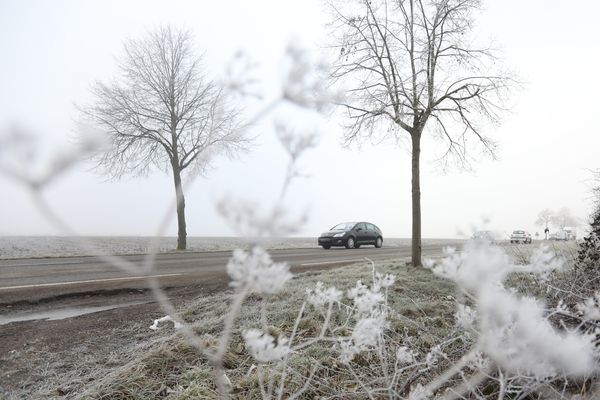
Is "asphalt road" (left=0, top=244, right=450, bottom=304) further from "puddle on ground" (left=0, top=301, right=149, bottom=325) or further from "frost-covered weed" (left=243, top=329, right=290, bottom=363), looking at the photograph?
"frost-covered weed" (left=243, top=329, right=290, bottom=363)

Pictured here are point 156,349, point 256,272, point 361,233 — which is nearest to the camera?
point 256,272

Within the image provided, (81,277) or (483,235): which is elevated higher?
(483,235)

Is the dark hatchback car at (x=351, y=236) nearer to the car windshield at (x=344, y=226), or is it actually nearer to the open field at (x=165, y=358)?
the car windshield at (x=344, y=226)

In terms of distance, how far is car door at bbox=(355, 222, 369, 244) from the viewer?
24.2m

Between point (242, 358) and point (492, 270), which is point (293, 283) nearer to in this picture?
point (242, 358)

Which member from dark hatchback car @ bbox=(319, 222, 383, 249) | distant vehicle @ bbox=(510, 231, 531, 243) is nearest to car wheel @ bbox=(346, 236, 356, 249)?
dark hatchback car @ bbox=(319, 222, 383, 249)

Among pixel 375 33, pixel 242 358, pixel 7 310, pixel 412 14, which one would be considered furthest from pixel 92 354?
pixel 412 14

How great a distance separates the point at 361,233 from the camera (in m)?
24.5

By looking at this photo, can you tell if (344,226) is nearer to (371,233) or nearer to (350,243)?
(350,243)

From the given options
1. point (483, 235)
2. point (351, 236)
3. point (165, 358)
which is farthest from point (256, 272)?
point (351, 236)

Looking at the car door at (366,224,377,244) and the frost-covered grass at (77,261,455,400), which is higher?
the car door at (366,224,377,244)

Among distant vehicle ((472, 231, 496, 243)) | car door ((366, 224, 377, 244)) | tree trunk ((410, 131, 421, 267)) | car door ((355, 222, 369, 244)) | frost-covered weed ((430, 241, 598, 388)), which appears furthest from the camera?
car door ((366, 224, 377, 244))

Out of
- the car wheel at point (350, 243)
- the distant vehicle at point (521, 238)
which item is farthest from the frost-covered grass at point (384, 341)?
the car wheel at point (350, 243)

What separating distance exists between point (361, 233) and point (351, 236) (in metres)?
1.07
